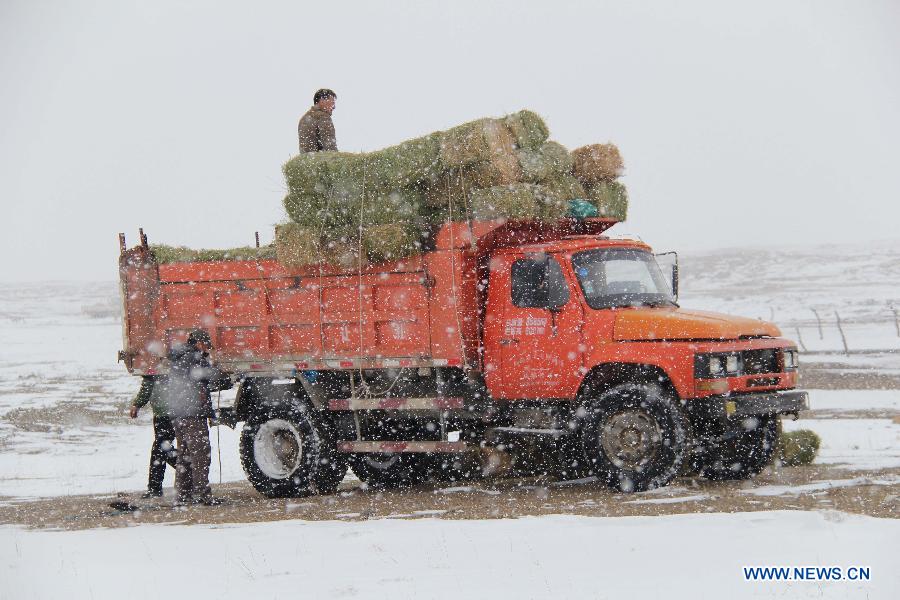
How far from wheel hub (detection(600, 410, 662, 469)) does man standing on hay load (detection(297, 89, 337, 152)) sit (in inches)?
185

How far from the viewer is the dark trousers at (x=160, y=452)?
12.7m

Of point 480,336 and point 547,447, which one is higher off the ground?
point 480,336

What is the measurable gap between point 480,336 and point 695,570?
5075 millimetres

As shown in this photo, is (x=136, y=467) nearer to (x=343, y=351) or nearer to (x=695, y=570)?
(x=343, y=351)

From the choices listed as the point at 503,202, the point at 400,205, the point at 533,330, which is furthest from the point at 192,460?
the point at 503,202

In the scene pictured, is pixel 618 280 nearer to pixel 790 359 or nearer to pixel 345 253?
pixel 790 359

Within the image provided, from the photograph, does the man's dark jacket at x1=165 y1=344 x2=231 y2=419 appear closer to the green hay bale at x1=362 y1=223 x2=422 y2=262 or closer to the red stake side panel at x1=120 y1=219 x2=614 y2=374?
the red stake side panel at x1=120 y1=219 x2=614 y2=374

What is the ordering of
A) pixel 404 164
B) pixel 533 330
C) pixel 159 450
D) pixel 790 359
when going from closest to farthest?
pixel 790 359, pixel 533 330, pixel 404 164, pixel 159 450

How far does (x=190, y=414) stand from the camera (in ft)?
39.4

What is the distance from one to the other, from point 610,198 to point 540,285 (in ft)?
6.33

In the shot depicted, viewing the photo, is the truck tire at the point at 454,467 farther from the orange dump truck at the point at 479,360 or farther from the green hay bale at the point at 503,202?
the green hay bale at the point at 503,202

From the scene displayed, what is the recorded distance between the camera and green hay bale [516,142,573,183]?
38.6 ft

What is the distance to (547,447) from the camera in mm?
12305

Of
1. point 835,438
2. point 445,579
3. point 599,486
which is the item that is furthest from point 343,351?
point 835,438
